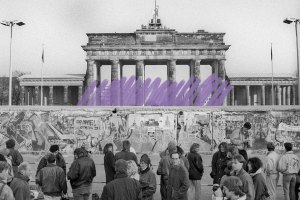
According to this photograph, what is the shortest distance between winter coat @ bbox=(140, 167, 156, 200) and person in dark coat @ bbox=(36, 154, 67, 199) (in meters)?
1.47

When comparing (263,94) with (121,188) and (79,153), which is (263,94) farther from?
(121,188)

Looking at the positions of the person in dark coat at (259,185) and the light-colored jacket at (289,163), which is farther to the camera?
the light-colored jacket at (289,163)

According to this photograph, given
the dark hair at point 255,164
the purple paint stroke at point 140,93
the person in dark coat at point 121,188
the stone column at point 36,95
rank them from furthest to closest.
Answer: the stone column at point 36,95, the purple paint stroke at point 140,93, the dark hair at point 255,164, the person in dark coat at point 121,188

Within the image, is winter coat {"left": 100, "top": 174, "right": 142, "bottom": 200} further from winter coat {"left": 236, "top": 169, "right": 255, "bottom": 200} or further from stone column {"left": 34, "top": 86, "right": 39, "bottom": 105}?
stone column {"left": 34, "top": 86, "right": 39, "bottom": 105}

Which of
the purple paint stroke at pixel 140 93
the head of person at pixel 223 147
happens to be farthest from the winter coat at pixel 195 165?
the purple paint stroke at pixel 140 93

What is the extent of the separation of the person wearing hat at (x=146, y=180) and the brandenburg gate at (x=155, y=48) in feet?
171

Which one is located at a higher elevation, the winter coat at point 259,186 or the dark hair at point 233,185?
the dark hair at point 233,185

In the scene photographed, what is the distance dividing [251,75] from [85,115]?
51.4 m

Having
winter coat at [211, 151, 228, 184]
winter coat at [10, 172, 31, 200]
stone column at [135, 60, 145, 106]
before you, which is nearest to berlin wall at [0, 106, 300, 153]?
winter coat at [211, 151, 228, 184]

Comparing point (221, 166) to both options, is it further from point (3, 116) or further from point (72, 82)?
point (72, 82)

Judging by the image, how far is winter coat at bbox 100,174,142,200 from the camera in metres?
6.62

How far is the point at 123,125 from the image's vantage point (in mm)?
22969

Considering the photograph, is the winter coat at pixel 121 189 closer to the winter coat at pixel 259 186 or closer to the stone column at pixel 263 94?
the winter coat at pixel 259 186

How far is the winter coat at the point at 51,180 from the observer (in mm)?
8977
